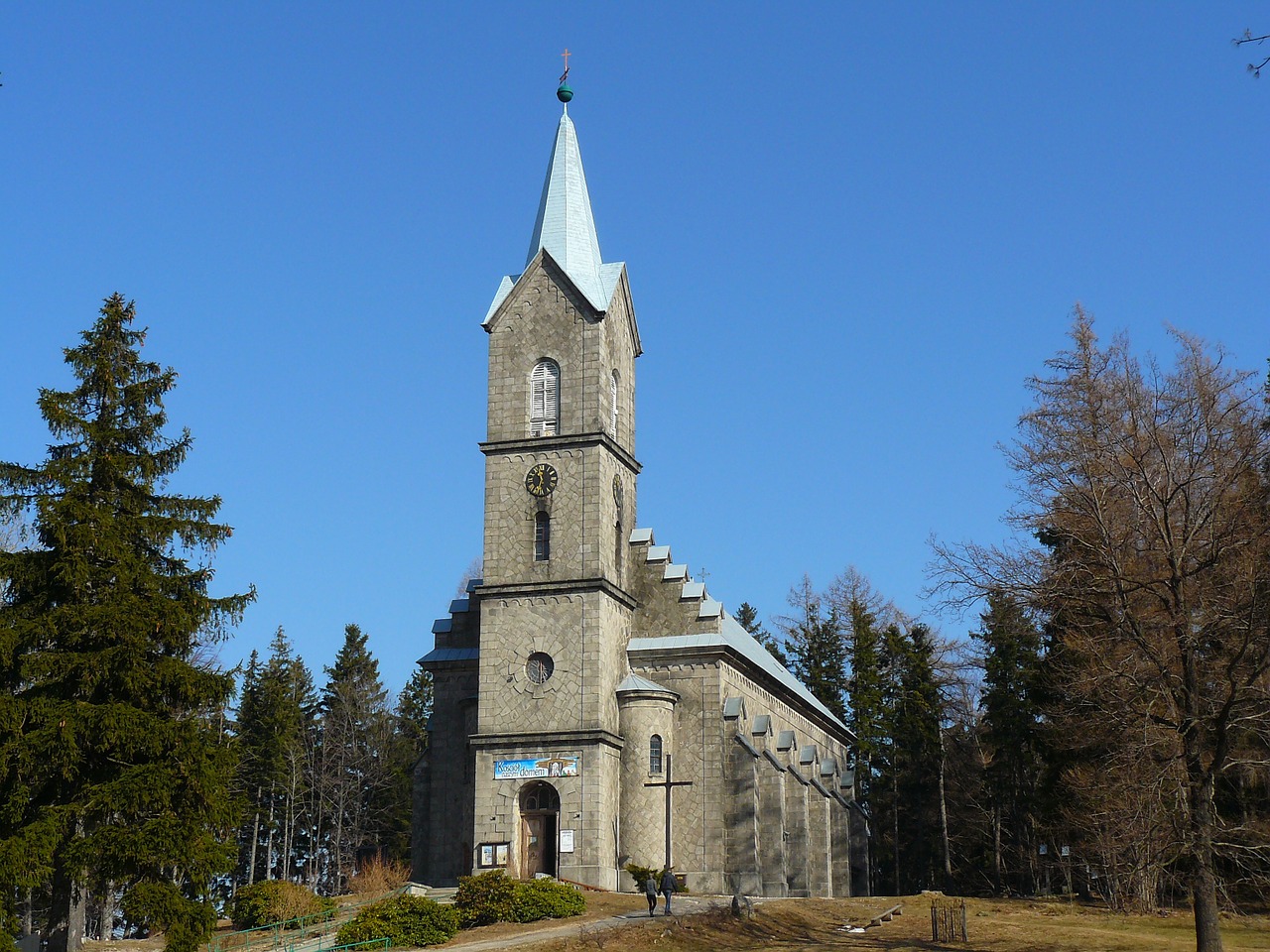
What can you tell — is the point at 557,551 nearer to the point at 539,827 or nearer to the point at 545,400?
the point at 545,400

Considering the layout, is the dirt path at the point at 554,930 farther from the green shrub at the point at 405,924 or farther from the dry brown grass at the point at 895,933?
the green shrub at the point at 405,924

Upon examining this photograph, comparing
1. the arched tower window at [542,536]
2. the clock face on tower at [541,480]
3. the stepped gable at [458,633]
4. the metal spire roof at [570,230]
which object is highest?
the metal spire roof at [570,230]

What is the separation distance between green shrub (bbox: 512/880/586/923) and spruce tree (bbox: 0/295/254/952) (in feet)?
26.7

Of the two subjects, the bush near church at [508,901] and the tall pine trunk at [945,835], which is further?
the tall pine trunk at [945,835]

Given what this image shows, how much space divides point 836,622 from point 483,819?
43.8 meters

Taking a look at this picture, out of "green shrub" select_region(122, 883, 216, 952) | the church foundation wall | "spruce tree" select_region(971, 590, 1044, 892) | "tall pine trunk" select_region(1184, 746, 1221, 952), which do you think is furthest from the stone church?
"tall pine trunk" select_region(1184, 746, 1221, 952)

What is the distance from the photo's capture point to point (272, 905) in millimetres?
37156

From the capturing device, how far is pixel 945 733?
78.4 m

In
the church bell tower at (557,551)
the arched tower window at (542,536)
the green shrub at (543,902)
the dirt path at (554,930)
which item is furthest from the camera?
the arched tower window at (542,536)

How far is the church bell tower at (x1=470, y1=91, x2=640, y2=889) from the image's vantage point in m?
44.7

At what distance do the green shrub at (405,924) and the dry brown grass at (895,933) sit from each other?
604 mm

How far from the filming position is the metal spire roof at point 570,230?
50.6 m

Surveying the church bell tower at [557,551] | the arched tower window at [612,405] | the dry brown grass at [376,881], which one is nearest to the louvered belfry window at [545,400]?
the church bell tower at [557,551]

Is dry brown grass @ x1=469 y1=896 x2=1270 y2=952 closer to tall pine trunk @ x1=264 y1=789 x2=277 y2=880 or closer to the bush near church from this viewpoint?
the bush near church
